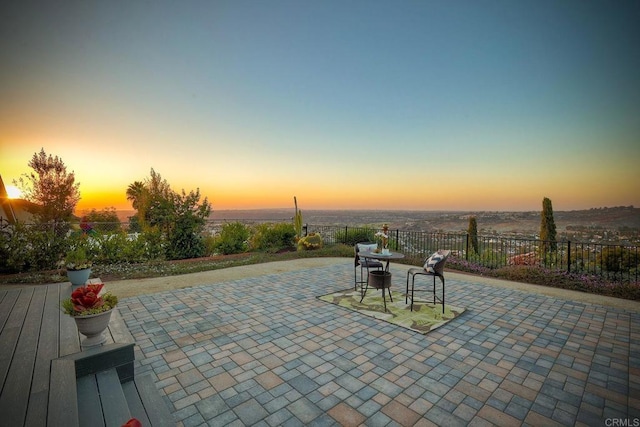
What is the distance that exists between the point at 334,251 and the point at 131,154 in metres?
8.50

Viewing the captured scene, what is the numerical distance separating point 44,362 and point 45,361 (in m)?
0.02

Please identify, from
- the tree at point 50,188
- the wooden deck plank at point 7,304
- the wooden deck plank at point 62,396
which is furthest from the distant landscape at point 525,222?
the tree at point 50,188

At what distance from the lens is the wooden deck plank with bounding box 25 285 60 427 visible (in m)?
1.40

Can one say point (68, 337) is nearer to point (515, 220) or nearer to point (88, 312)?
point (88, 312)

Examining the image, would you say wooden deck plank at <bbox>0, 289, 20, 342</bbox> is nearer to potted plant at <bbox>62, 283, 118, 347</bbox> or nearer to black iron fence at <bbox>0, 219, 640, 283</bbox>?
potted plant at <bbox>62, 283, 118, 347</bbox>

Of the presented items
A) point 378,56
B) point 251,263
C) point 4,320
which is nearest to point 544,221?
point 378,56

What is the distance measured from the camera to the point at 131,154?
10086mm

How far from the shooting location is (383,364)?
9.00 ft

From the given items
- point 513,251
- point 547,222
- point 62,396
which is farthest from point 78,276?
point 547,222

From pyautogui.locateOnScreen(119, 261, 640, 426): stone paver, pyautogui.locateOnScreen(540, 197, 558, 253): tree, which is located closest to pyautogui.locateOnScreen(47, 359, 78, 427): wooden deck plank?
pyautogui.locateOnScreen(119, 261, 640, 426): stone paver

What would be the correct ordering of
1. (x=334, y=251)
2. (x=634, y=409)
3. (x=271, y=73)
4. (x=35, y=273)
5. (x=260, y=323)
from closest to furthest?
(x=634, y=409) → (x=260, y=323) → (x=35, y=273) → (x=271, y=73) → (x=334, y=251)

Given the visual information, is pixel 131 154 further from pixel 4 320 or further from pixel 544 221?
pixel 544 221

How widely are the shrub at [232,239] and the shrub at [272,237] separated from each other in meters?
0.40

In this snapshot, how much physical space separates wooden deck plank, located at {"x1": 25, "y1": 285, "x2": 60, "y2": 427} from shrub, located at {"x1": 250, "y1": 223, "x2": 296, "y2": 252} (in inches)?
283
